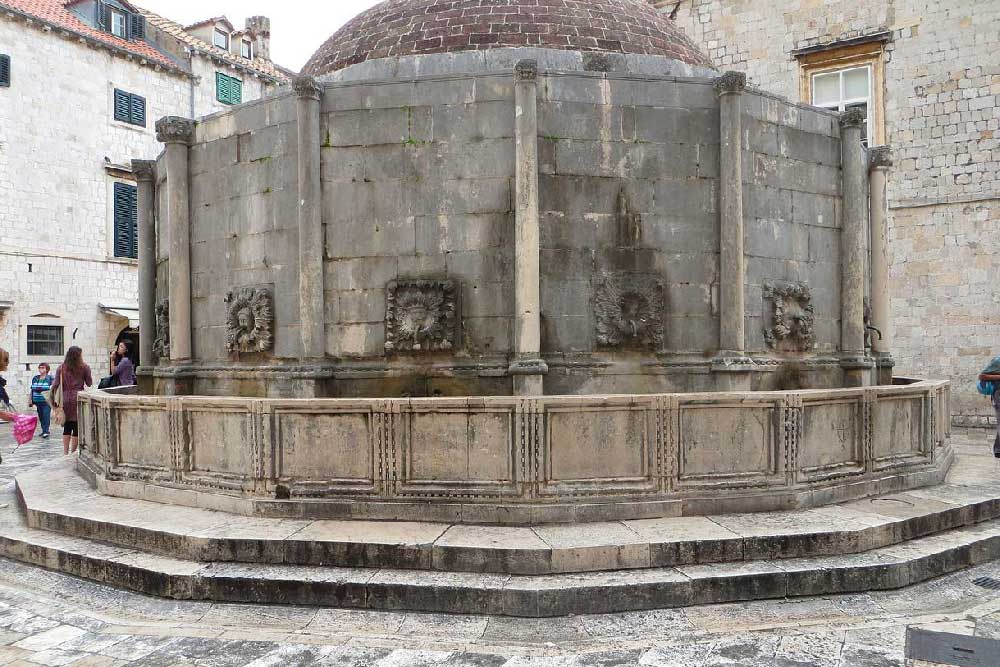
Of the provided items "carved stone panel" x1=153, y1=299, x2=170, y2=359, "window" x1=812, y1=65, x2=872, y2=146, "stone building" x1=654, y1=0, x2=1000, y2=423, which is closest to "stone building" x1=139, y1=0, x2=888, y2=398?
"carved stone panel" x1=153, y1=299, x2=170, y2=359

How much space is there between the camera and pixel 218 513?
6.86 metres

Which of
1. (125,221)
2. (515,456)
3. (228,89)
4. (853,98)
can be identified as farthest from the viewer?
(228,89)

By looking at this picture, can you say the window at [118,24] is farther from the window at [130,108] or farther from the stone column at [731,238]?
the stone column at [731,238]

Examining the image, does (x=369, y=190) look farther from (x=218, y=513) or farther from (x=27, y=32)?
(x=27, y=32)

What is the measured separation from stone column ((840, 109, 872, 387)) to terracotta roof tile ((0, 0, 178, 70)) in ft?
78.3

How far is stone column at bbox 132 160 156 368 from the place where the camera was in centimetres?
1138

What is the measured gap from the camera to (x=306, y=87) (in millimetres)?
8656

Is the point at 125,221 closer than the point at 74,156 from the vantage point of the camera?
No

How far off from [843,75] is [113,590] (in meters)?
20.0

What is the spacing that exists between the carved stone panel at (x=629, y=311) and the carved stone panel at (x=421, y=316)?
1696mm

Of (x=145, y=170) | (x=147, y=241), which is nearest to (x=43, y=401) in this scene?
(x=147, y=241)

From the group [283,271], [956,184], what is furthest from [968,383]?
[283,271]

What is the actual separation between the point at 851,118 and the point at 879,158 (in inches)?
54.1

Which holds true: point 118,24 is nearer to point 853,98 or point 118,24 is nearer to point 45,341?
point 45,341
